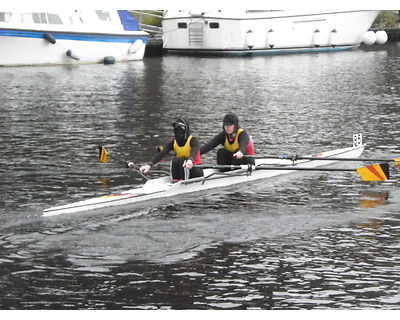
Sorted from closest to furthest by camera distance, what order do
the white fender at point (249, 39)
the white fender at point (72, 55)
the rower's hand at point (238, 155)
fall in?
the rower's hand at point (238, 155)
the white fender at point (72, 55)
the white fender at point (249, 39)

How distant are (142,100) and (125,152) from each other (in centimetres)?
1120

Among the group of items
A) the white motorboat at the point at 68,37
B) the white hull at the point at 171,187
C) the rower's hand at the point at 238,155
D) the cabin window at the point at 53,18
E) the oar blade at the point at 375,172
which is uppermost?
the rower's hand at the point at 238,155

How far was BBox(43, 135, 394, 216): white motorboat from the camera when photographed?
1600 cm

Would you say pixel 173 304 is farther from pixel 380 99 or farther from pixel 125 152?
pixel 380 99

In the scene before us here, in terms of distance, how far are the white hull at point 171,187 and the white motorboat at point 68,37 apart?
28.9m

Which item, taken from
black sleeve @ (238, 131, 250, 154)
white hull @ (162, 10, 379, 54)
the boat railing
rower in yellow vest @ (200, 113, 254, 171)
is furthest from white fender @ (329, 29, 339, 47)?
black sleeve @ (238, 131, 250, 154)

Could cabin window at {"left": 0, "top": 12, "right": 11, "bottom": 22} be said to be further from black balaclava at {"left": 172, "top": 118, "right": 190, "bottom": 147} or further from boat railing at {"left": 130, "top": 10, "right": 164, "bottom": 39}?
black balaclava at {"left": 172, "top": 118, "right": 190, "bottom": 147}

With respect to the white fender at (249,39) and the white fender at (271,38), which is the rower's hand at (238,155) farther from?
the white fender at (271,38)

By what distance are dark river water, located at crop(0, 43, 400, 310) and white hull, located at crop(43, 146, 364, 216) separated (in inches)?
10.1

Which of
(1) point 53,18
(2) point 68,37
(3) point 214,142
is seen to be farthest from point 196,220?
(1) point 53,18

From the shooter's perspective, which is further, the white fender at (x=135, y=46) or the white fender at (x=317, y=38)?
the white fender at (x=317, y=38)

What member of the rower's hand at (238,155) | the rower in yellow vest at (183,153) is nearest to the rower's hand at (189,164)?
the rower in yellow vest at (183,153)

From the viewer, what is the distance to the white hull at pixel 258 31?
2195 inches

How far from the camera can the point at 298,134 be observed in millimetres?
24938
